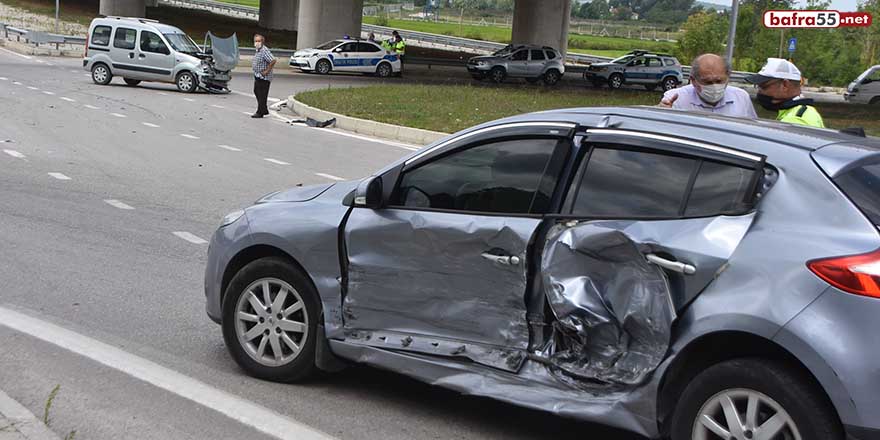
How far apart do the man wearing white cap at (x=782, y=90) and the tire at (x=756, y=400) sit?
117 inches

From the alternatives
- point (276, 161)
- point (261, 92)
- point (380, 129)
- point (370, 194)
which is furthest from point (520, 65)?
point (370, 194)

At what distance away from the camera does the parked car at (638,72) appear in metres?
47.3

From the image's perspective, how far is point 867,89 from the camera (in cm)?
4431

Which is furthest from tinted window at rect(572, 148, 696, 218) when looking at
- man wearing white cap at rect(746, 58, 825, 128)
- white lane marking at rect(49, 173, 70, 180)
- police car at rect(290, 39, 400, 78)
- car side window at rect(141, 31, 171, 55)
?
police car at rect(290, 39, 400, 78)

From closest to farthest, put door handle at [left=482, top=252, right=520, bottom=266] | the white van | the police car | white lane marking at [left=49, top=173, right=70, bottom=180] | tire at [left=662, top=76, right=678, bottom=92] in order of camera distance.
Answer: door handle at [left=482, top=252, right=520, bottom=266]
white lane marking at [left=49, top=173, right=70, bottom=180]
the white van
the police car
tire at [left=662, top=76, right=678, bottom=92]

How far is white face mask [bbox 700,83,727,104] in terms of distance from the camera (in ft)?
24.0

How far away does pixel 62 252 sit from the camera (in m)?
9.09

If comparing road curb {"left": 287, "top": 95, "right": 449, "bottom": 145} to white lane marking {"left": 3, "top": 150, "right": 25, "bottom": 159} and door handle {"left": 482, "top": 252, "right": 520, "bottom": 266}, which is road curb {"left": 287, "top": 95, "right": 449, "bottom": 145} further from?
door handle {"left": 482, "top": 252, "right": 520, "bottom": 266}

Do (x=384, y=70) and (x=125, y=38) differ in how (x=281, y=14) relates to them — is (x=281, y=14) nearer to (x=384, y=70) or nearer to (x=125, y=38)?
(x=384, y=70)

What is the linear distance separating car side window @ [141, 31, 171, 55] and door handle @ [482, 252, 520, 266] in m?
27.1

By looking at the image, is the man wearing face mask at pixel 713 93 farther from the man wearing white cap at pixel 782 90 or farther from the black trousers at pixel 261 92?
the black trousers at pixel 261 92

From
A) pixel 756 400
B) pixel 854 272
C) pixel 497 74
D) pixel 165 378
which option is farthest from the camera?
pixel 497 74

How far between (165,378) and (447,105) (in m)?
20.3

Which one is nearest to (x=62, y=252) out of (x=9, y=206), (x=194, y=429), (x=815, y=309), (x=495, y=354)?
(x=9, y=206)
